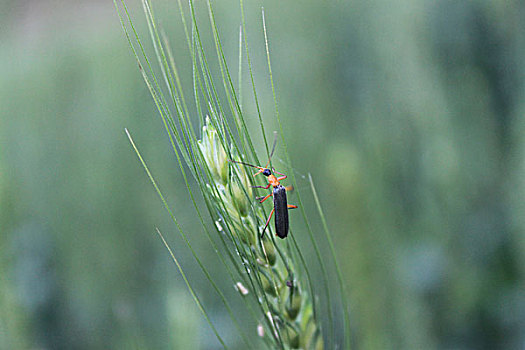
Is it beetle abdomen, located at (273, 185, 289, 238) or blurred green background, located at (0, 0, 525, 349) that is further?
blurred green background, located at (0, 0, 525, 349)

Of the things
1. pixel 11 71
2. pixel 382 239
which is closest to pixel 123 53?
pixel 11 71

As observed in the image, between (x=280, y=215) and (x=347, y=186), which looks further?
(x=347, y=186)

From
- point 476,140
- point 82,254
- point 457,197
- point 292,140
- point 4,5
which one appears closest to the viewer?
point 457,197

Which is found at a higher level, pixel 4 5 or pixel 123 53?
pixel 4 5

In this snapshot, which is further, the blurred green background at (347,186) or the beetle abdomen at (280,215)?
the blurred green background at (347,186)

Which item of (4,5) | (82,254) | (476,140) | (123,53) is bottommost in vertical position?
(82,254)

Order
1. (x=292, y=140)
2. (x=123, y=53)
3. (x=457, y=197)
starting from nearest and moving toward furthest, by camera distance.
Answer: (x=457, y=197)
(x=292, y=140)
(x=123, y=53)

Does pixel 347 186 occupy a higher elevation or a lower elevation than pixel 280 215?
lower

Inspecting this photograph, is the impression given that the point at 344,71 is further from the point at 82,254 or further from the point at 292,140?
the point at 82,254
